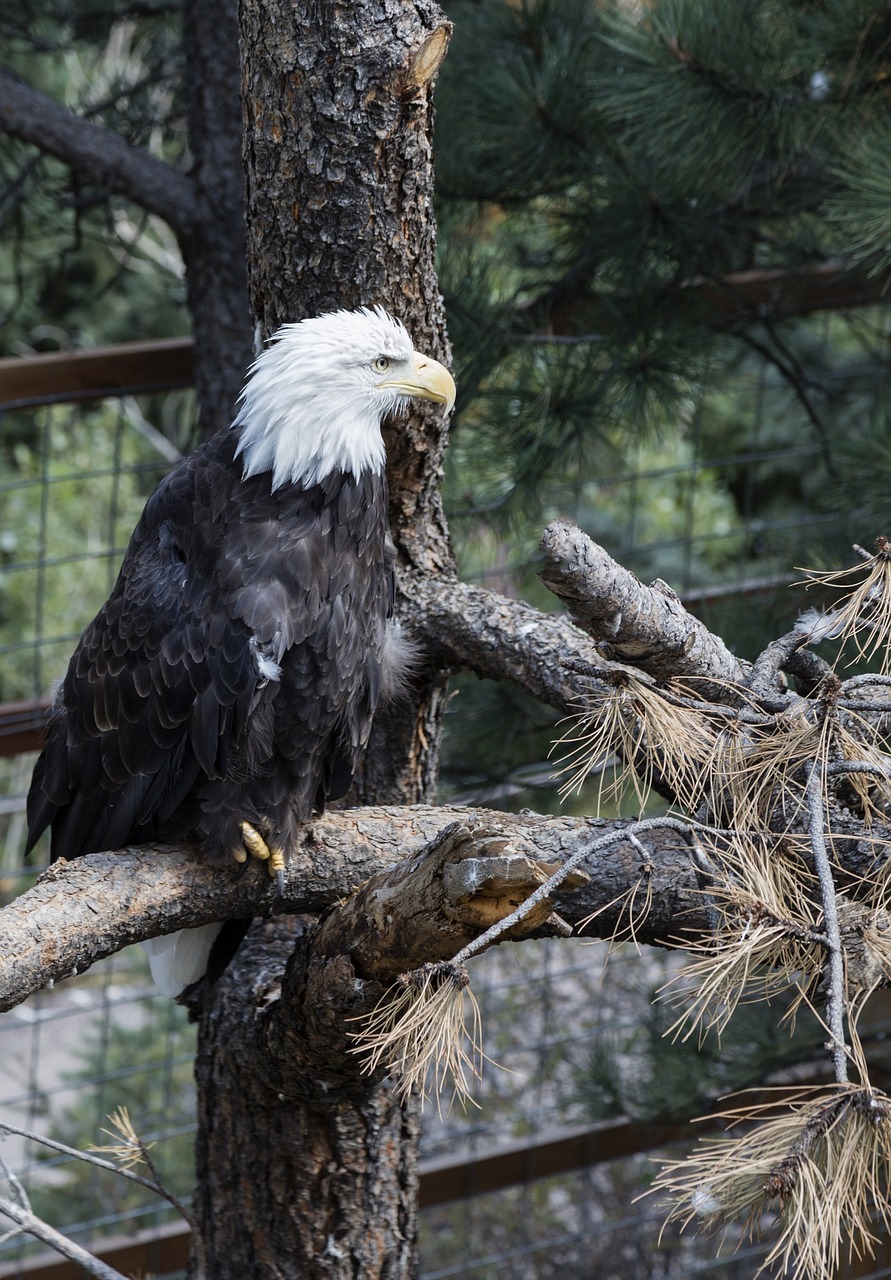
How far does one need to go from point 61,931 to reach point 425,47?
1.11 meters

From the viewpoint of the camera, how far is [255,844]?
162 cm

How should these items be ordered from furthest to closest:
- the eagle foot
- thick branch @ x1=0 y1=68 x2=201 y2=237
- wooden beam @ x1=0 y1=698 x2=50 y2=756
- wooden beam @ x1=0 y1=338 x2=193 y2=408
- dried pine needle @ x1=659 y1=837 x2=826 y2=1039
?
wooden beam @ x1=0 y1=698 x2=50 y2=756
wooden beam @ x1=0 y1=338 x2=193 y2=408
thick branch @ x1=0 y1=68 x2=201 y2=237
the eagle foot
dried pine needle @ x1=659 y1=837 x2=826 y2=1039

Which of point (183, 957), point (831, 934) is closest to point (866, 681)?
point (831, 934)

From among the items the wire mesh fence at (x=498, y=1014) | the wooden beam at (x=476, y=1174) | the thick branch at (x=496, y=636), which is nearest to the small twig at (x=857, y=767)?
the thick branch at (x=496, y=636)

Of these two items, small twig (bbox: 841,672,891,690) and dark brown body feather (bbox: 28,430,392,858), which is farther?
dark brown body feather (bbox: 28,430,392,858)

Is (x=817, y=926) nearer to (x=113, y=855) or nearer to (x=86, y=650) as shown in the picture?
(x=113, y=855)

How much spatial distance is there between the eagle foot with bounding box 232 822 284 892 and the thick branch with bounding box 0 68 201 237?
1.34m

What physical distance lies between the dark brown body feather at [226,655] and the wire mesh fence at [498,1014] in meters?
0.48

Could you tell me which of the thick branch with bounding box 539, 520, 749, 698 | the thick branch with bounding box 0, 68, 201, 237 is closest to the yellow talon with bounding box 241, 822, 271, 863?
the thick branch with bounding box 539, 520, 749, 698

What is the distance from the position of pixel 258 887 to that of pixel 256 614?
35cm

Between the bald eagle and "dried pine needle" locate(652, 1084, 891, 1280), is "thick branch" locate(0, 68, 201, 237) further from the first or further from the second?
"dried pine needle" locate(652, 1084, 891, 1280)

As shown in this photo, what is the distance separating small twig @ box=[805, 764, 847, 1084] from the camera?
983 mm

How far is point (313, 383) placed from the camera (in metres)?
1.62

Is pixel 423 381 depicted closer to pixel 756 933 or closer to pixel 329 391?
pixel 329 391
